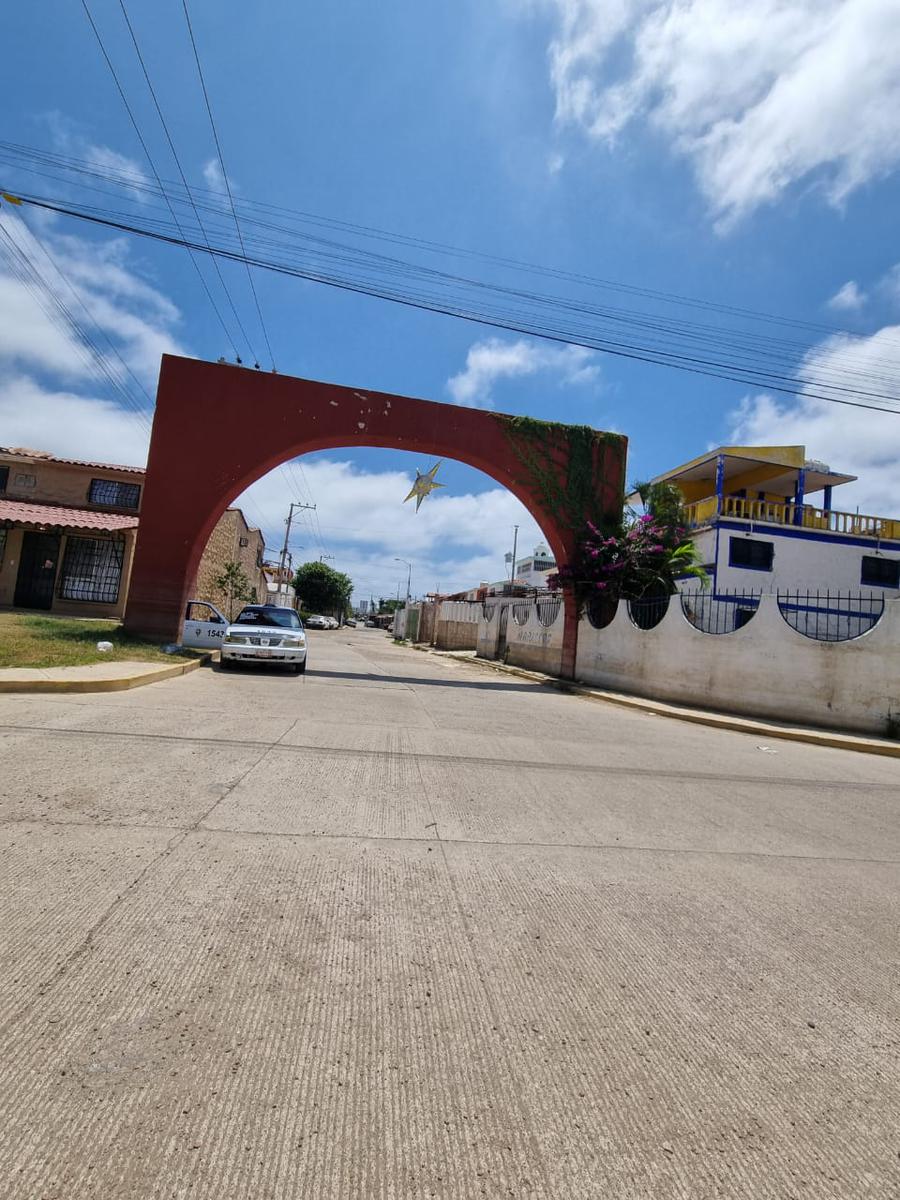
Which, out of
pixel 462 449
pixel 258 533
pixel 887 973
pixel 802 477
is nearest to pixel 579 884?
pixel 887 973

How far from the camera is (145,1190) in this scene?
5.07 ft

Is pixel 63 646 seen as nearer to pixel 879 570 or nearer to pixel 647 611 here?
pixel 647 611

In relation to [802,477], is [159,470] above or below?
below

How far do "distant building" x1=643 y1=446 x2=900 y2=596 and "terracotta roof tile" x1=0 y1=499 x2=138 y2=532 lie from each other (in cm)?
1980

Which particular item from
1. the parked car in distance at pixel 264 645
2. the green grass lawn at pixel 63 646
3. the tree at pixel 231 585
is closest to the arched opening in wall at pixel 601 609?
the parked car in distance at pixel 264 645

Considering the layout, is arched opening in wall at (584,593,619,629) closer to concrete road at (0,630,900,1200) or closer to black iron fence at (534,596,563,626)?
black iron fence at (534,596,563,626)

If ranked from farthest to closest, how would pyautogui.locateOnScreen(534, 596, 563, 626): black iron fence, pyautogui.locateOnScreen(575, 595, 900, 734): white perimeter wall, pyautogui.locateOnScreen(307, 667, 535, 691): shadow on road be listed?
pyautogui.locateOnScreen(534, 596, 563, 626): black iron fence → pyautogui.locateOnScreen(307, 667, 535, 691): shadow on road → pyautogui.locateOnScreen(575, 595, 900, 734): white perimeter wall

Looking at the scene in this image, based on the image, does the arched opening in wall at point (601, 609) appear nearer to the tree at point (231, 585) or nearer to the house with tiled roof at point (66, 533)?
the house with tiled roof at point (66, 533)

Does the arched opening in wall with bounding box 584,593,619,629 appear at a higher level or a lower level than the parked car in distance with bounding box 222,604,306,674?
higher

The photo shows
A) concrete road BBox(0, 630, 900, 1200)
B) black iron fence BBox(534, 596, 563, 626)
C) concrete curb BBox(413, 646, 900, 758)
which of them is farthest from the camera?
black iron fence BBox(534, 596, 563, 626)

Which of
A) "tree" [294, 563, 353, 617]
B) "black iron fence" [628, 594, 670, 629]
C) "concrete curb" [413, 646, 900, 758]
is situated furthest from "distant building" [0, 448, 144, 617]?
"tree" [294, 563, 353, 617]

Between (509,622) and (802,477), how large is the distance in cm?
1278

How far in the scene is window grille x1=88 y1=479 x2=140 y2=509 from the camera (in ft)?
83.2

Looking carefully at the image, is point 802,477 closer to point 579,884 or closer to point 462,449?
point 462,449
